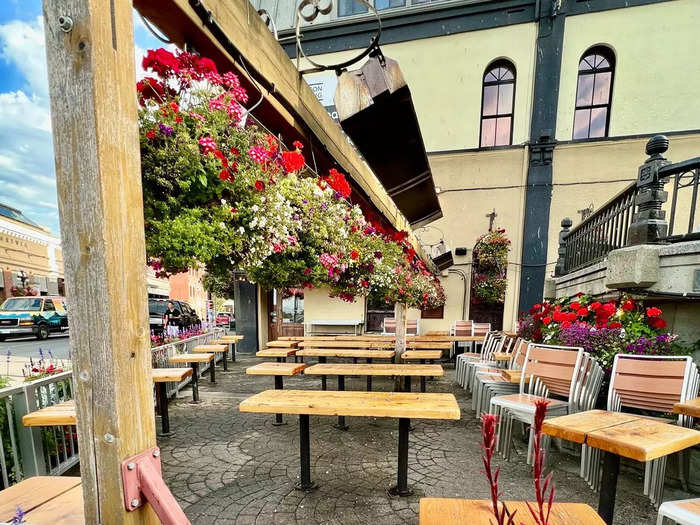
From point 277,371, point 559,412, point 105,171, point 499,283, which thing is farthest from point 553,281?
point 105,171

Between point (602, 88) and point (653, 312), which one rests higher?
point (602, 88)

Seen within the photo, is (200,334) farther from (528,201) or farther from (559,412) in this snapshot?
(528,201)

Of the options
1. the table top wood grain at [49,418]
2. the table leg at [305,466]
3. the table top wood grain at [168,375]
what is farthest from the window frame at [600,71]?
the table top wood grain at [49,418]

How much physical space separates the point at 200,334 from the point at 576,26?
41.5ft

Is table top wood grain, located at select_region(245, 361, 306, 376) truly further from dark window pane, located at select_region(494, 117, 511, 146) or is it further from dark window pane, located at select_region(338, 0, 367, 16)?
dark window pane, located at select_region(338, 0, 367, 16)

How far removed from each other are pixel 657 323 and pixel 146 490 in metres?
4.74

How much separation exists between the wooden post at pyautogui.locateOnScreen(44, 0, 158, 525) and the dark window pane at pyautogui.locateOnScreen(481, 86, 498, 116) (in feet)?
34.4

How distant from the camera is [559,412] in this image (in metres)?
3.22

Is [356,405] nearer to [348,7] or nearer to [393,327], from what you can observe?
[393,327]

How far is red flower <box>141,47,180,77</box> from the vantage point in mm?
1289

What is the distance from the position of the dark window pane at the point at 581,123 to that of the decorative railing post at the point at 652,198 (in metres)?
6.54

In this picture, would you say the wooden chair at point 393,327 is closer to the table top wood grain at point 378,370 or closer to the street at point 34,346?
the table top wood grain at point 378,370

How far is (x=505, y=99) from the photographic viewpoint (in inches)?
371

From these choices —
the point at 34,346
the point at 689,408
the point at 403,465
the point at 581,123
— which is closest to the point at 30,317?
the point at 34,346
